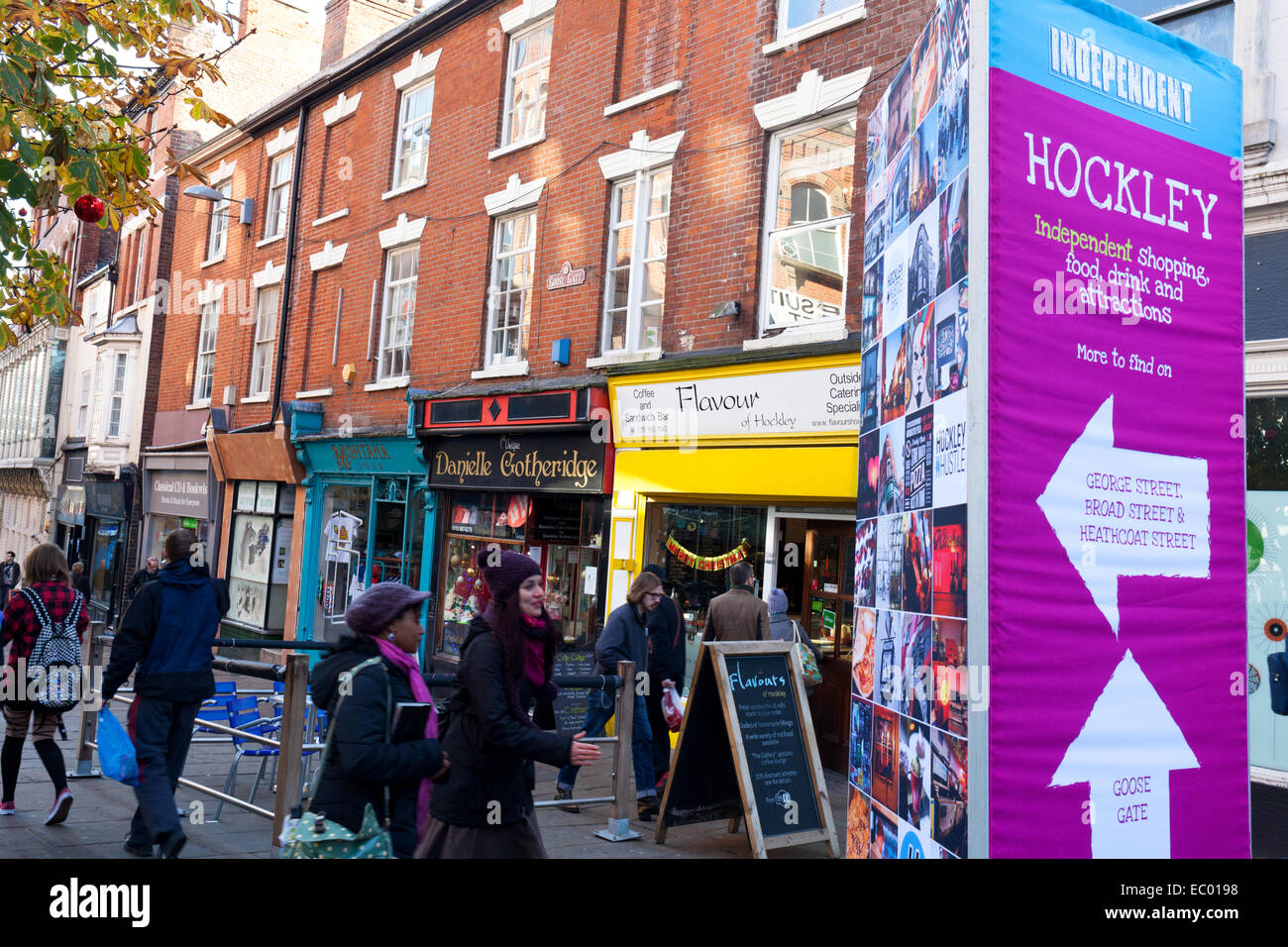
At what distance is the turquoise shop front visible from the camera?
51.4ft

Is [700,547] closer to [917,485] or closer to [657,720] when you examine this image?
[657,720]

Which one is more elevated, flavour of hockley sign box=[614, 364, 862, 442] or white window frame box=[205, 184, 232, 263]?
white window frame box=[205, 184, 232, 263]

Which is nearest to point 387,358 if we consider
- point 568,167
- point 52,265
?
point 568,167

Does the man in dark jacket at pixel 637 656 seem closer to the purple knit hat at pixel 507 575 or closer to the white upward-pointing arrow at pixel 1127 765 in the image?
the purple knit hat at pixel 507 575

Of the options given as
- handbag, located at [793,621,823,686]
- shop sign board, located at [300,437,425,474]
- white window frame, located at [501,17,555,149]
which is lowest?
handbag, located at [793,621,823,686]

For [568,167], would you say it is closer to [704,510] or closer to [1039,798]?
[704,510]

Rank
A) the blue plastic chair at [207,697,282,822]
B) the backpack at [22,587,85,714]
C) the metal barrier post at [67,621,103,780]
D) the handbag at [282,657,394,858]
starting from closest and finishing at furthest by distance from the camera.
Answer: the handbag at [282,657,394,858], the backpack at [22,587,85,714], the blue plastic chair at [207,697,282,822], the metal barrier post at [67,621,103,780]

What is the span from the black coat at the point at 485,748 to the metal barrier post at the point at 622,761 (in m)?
2.96

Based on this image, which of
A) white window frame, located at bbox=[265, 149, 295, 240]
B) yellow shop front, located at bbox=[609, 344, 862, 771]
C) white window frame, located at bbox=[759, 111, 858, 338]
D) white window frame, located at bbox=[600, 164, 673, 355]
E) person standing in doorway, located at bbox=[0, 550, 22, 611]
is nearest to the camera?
Answer: yellow shop front, located at bbox=[609, 344, 862, 771]

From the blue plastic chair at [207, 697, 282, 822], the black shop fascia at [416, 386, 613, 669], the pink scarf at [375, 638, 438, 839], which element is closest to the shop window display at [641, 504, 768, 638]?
the black shop fascia at [416, 386, 613, 669]

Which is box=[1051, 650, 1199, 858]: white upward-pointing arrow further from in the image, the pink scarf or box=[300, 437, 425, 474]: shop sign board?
box=[300, 437, 425, 474]: shop sign board

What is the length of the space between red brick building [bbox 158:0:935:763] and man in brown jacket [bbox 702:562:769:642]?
4.41 ft

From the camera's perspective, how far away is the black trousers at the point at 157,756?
577cm

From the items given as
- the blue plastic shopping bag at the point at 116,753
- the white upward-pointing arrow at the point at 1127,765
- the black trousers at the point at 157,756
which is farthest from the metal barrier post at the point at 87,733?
the white upward-pointing arrow at the point at 1127,765
